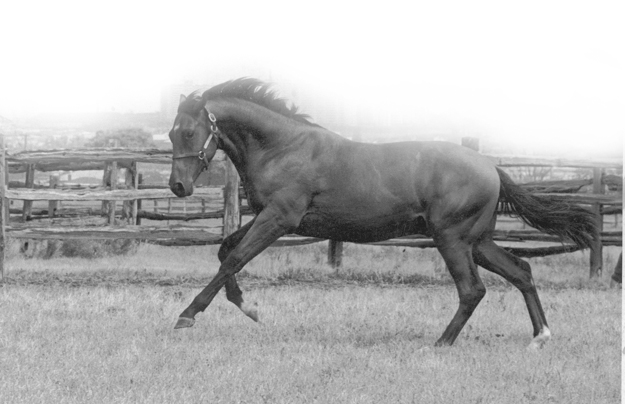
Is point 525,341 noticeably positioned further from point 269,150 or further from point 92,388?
point 92,388

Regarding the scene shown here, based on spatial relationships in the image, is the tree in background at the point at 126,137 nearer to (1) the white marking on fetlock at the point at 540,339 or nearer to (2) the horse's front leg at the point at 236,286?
(2) the horse's front leg at the point at 236,286

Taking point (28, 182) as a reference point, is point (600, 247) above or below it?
above

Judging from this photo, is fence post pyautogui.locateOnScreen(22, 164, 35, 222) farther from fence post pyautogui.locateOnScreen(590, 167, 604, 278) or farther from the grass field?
fence post pyautogui.locateOnScreen(590, 167, 604, 278)

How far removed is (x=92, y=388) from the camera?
463 centimetres

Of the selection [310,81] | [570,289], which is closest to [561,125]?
[310,81]

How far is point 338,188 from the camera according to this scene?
6777 mm

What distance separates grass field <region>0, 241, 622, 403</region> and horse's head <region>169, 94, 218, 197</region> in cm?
122

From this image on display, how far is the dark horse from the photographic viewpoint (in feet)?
21.7

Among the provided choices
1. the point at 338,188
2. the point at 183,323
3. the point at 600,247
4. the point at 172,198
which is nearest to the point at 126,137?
the point at 172,198

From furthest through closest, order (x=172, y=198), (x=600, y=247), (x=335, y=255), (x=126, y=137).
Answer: (x=126, y=137), (x=335, y=255), (x=172, y=198), (x=600, y=247)

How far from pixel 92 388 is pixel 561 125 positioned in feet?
114

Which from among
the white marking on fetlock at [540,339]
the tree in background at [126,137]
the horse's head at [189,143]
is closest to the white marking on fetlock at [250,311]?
the horse's head at [189,143]

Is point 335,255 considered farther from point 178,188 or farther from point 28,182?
point 28,182

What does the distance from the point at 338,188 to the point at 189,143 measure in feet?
4.15
